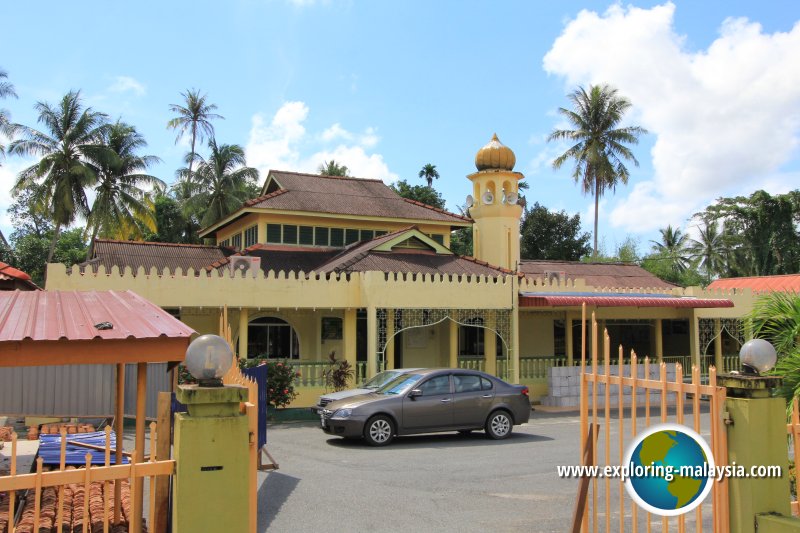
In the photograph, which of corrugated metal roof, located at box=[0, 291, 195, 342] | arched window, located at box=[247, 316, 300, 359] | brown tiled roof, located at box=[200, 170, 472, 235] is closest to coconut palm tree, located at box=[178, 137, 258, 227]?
brown tiled roof, located at box=[200, 170, 472, 235]

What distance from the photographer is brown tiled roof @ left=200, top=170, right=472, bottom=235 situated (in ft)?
77.1

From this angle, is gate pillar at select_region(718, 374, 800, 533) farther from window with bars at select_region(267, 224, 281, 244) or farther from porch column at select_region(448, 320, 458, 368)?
window with bars at select_region(267, 224, 281, 244)

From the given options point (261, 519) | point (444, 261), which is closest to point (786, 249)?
point (444, 261)

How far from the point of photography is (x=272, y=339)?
20625 millimetres

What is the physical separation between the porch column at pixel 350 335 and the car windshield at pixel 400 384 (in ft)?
15.5

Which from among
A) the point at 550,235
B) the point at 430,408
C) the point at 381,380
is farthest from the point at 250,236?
the point at 550,235

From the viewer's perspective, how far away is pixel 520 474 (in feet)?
33.9

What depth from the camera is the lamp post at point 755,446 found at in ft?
14.1

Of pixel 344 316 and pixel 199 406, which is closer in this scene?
pixel 199 406

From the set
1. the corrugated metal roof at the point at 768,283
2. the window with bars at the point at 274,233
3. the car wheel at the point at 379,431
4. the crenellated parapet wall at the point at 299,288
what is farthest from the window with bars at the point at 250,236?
the corrugated metal roof at the point at 768,283

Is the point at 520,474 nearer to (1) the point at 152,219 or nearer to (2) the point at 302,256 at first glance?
(2) the point at 302,256

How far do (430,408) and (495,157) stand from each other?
14.5 metres

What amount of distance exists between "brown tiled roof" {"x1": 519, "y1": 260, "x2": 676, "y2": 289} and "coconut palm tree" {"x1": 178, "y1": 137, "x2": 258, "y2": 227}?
1874 cm

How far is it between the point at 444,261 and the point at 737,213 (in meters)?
31.1
